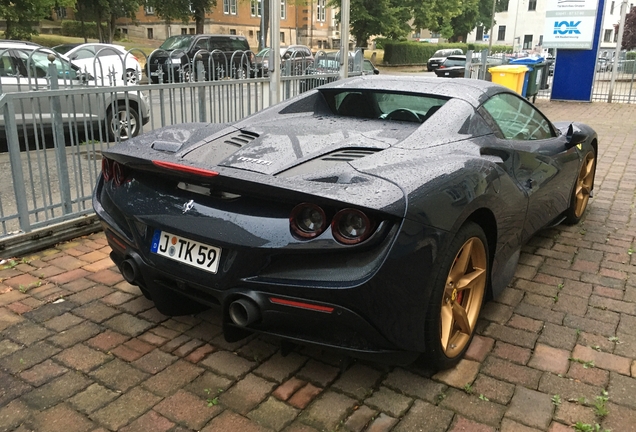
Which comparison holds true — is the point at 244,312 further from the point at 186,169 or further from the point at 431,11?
A: the point at 431,11

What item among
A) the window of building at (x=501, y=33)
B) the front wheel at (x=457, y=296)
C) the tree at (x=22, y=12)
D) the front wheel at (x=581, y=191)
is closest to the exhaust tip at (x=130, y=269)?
the front wheel at (x=457, y=296)

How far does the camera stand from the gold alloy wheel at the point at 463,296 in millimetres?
2789

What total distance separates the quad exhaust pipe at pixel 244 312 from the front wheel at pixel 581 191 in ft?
11.7

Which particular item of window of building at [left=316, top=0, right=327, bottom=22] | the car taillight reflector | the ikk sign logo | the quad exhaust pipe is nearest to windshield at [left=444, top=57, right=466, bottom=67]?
the ikk sign logo

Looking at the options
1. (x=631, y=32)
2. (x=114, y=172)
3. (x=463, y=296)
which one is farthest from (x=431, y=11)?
(x=114, y=172)

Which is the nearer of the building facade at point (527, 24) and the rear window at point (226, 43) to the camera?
the rear window at point (226, 43)

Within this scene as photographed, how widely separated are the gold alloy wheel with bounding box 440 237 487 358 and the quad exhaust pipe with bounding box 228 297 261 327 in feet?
2.96

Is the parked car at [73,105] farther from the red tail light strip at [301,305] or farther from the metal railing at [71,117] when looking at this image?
the red tail light strip at [301,305]

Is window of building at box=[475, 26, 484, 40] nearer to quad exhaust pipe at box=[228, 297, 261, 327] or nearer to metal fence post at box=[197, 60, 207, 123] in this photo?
metal fence post at box=[197, 60, 207, 123]

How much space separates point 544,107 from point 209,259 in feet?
49.6

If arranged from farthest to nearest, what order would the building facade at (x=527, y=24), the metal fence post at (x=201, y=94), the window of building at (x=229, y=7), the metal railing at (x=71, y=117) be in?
the building facade at (x=527, y=24)
the window of building at (x=229, y=7)
the metal fence post at (x=201, y=94)
the metal railing at (x=71, y=117)

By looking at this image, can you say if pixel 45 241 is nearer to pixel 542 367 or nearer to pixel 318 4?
pixel 542 367

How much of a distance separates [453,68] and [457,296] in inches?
1022

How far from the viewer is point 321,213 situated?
93.6 inches
